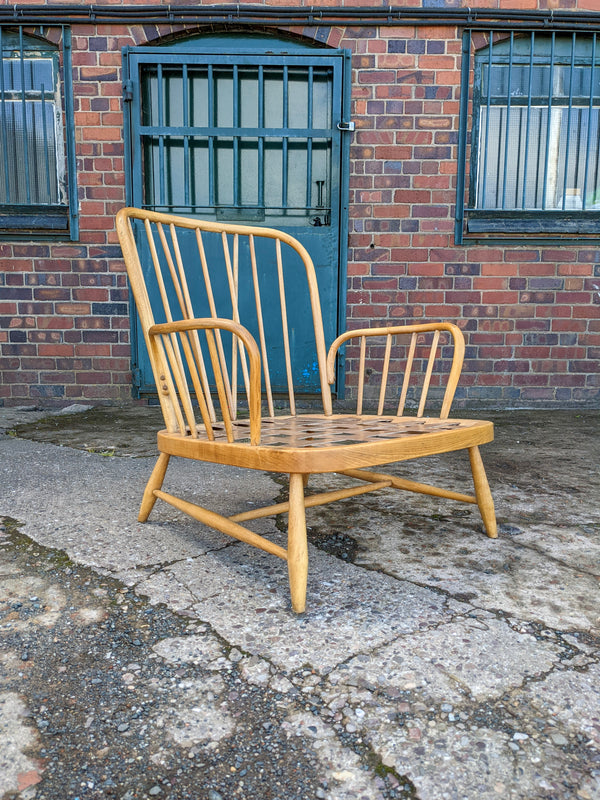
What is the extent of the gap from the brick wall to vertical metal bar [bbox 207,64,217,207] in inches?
14.8

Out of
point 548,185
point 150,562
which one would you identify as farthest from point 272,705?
point 548,185

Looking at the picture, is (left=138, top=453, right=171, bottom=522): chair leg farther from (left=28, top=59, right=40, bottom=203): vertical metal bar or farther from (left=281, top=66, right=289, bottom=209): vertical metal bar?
(left=28, top=59, right=40, bottom=203): vertical metal bar

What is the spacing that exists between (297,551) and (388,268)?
2.62 meters

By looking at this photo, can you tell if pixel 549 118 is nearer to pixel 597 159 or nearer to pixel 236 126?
pixel 597 159

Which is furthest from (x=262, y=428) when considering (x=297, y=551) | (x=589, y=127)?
(x=589, y=127)

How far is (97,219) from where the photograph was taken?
3379mm

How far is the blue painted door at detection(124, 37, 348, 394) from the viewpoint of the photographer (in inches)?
128

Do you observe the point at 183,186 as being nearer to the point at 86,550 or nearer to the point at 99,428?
the point at 99,428

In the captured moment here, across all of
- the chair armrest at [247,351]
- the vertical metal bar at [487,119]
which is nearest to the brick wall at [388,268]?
the vertical metal bar at [487,119]

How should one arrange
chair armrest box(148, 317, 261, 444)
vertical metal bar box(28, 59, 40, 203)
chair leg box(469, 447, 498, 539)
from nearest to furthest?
chair armrest box(148, 317, 261, 444)
chair leg box(469, 447, 498, 539)
vertical metal bar box(28, 59, 40, 203)

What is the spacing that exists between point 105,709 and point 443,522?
1031 mm

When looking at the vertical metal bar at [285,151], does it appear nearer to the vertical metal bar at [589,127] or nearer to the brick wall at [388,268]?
the brick wall at [388,268]

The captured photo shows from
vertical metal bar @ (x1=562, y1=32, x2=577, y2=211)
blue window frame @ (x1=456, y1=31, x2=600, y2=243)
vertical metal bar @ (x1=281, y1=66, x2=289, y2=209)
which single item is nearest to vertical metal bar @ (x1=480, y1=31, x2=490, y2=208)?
blue window frame @ (x1=456, y1=31, x2=600, y2=243)

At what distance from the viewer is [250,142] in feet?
11.0
